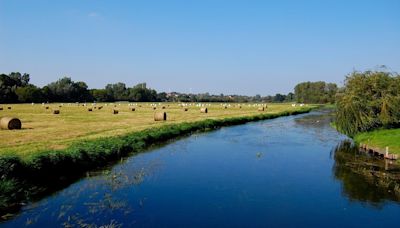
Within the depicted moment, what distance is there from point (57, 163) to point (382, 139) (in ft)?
68.9

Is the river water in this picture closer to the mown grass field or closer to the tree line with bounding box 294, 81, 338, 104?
the mown grass field

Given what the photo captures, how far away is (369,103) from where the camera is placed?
31375 millimetres

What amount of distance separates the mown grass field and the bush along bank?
15.2 metres

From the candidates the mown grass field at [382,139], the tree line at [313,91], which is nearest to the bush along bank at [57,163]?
the mown grass field at [382,139]

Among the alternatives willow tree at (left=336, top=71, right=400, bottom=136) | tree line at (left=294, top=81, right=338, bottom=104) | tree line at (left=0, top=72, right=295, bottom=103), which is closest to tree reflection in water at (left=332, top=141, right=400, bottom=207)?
willow tree at (left=336, top=71, right=400, bottom=136)

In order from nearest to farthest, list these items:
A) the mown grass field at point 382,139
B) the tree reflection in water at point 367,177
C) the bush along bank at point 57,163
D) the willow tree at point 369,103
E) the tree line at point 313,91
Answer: the bush along bank at point 57,163
the tree reflection in water at point 367,177
the mown grass field at point 382,139
the willow tree at point 369,103
the tree line at point 313,91

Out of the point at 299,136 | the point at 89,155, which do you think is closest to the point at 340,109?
the point at 299,136

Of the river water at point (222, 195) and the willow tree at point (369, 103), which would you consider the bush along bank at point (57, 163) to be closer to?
the river water at point (222, 195)

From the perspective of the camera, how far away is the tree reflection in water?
51.2ft

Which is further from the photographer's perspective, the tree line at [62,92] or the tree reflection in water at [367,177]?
the tree line at [62,92]

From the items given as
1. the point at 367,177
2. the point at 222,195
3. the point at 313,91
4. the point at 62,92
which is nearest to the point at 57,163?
the point at 222,195

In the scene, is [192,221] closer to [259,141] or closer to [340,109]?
[259,141]

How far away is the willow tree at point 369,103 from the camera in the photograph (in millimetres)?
30628

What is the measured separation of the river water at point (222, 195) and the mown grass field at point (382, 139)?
2003mm
